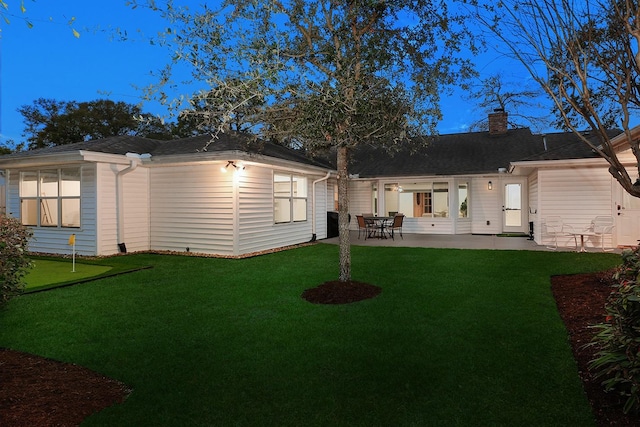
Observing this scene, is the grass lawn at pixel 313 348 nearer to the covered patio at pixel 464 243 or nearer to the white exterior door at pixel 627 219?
the covered patio at pixel 464 243

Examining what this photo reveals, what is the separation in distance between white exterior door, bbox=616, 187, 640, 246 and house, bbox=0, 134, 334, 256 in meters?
8.78

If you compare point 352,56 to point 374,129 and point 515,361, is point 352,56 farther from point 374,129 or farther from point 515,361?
point 515,361

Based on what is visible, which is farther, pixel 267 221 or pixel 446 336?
pixel 267 221

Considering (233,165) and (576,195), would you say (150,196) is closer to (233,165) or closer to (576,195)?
(233,165)

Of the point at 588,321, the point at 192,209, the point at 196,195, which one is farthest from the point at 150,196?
the point at 588,321

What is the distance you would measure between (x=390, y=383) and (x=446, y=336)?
1.24 meters

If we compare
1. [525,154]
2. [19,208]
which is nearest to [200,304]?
[19,208]

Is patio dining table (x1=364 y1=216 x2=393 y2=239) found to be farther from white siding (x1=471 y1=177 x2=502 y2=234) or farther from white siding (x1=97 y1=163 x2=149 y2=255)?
white siding (x1=97 y1=163 x2=149 y2=255)

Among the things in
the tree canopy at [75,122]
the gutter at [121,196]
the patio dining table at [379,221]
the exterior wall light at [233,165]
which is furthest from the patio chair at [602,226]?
the tree canopy at [75,122]

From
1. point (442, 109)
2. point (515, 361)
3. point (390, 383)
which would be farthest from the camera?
point (442, 109)

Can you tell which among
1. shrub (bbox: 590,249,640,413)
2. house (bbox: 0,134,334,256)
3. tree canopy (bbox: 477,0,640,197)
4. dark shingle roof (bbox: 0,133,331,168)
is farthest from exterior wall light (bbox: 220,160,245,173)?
shrub (bbox: 590,249,640,413)

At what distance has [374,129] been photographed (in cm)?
556

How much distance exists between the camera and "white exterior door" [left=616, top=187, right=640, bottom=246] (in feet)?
33.2

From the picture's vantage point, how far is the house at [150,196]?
9.54 metres
